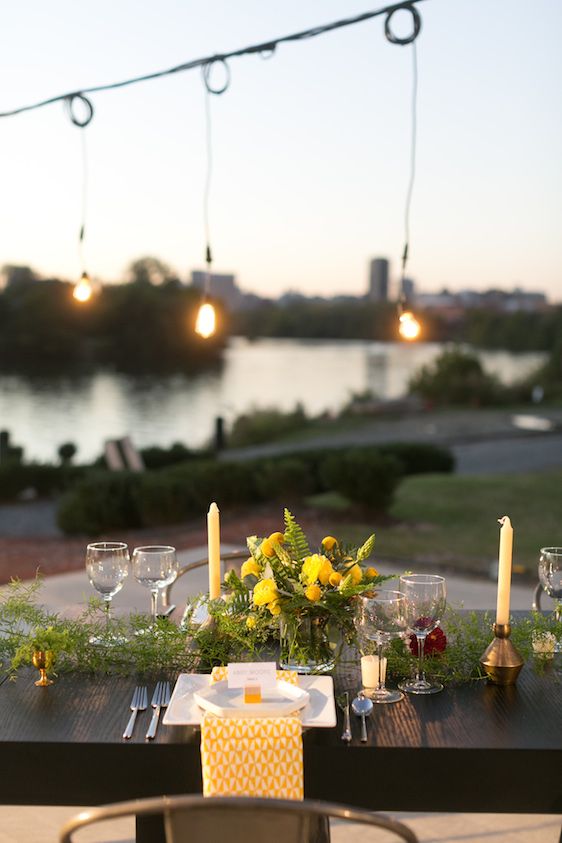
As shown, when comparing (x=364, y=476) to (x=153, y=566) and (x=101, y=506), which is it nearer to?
(x=101, y=506)

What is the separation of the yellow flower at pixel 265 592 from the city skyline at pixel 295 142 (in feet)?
21.4

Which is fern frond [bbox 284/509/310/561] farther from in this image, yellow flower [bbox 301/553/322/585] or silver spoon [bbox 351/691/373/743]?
silver spoon [bbox 351/691/373/743]

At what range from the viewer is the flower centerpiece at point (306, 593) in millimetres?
1969

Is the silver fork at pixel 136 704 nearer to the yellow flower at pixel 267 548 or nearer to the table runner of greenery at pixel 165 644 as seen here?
the table runner of greenery at pixel 165 644

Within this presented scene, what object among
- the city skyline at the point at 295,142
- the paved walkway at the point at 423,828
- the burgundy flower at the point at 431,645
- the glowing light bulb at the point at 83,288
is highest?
the city skyline at the point at 295,142

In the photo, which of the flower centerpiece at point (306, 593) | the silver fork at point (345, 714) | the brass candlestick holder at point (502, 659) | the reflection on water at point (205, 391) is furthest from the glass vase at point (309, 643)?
the reflection on water at point (205, 391)

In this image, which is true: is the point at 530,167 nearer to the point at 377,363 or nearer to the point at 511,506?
the point at 511,506

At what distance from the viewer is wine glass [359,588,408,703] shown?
191 centimetres

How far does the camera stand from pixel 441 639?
6.86 ft

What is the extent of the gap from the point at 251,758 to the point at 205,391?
18.0 m

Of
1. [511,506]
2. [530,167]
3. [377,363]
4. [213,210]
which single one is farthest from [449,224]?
[377,363]

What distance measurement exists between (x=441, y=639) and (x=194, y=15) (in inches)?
270

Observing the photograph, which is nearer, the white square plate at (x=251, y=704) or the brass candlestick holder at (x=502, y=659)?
the white square plate at (x=251, y=704)

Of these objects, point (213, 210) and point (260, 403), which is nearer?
point (213, 210)
